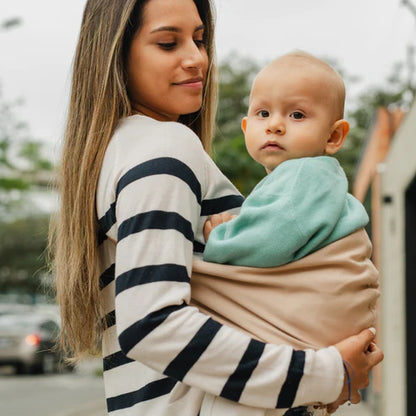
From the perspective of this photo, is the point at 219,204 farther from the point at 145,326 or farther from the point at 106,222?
the point at 145,326

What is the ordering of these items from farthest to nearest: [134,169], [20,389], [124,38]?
[20,389]
[124,38]
[134,169]

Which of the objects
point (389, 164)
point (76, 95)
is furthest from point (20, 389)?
point (76, 95)

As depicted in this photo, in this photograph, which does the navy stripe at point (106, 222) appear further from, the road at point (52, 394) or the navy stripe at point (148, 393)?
the road at point (52, 394)

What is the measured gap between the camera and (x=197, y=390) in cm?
172

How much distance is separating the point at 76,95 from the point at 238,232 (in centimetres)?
59

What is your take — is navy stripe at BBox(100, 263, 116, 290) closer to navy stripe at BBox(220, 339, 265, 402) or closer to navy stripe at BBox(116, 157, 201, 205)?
navy stripe at BBox(116, 157, 201, 205)

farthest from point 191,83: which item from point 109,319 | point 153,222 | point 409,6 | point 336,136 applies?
point 409,6

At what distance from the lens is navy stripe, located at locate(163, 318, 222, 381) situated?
160cm

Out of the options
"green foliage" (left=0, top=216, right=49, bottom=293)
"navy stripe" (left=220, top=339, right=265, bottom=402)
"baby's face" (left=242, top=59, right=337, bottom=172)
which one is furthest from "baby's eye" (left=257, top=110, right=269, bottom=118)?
"green foliage" (left=0, top=216, right=49, bottom=293)

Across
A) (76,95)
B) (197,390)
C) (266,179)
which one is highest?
(76,95)

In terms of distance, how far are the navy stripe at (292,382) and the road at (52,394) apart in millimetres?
9613

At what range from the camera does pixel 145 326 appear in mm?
1605

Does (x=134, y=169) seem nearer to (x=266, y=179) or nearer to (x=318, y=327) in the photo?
(x=266, y=179)

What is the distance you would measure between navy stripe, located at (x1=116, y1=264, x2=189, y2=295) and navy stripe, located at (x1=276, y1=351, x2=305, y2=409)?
29 cm
